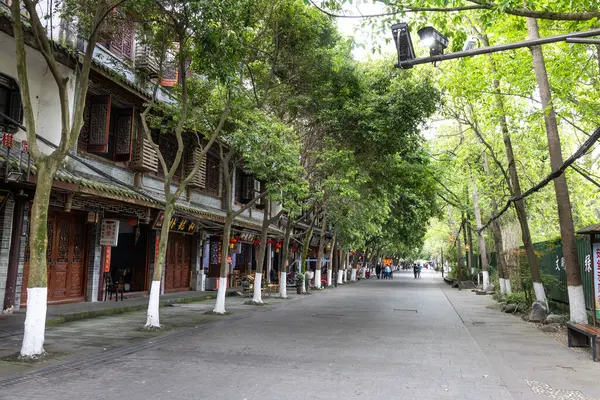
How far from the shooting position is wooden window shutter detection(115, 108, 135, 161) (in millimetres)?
14398

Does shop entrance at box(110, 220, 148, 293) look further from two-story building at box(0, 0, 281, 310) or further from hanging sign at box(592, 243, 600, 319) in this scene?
hanging sign at box(592, 243, 600, 319)

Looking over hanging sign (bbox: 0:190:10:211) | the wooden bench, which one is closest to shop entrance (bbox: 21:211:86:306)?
hanging sign (bbox: 0:190:10:211)

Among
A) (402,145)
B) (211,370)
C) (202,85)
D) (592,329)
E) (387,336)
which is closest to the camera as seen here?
(211,370)

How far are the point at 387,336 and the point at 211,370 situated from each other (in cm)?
475

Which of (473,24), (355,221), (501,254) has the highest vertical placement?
(473,24)

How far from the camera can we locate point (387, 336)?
10.3 metres

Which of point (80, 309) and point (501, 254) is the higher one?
point (501, 254)

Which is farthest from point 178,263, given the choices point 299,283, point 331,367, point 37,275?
point 331,367

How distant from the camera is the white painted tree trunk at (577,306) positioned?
10.3 meters

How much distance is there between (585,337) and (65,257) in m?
12.8

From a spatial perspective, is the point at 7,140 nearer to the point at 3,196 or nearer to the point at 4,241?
the point at 3,196

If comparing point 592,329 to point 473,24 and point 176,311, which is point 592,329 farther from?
point 176,311

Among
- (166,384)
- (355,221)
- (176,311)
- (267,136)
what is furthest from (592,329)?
(355,221)

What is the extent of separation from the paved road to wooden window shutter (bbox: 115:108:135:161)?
20.1 ft
